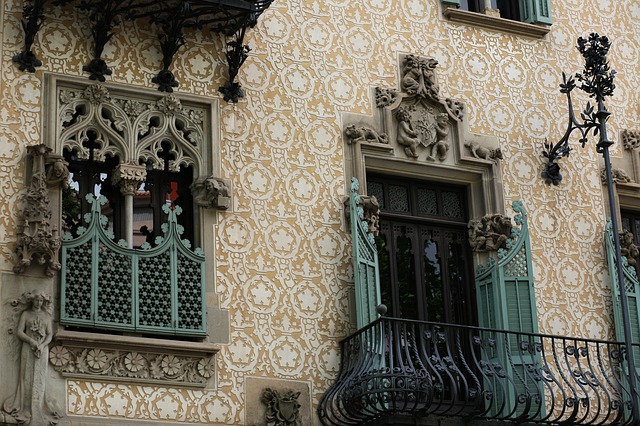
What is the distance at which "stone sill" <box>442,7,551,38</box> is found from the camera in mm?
16688

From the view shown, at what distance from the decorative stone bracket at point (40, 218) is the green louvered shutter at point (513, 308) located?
4390 mm

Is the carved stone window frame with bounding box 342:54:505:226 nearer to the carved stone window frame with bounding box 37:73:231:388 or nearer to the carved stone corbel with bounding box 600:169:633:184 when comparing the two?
the carved stone corbel with bounding box 600:169:633:184

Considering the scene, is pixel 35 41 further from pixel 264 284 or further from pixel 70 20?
pixel 264 284

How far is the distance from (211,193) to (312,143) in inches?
55.2

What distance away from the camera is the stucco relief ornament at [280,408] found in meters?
14.0

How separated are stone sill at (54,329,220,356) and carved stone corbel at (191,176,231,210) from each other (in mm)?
1394

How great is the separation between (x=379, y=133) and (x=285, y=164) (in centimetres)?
116

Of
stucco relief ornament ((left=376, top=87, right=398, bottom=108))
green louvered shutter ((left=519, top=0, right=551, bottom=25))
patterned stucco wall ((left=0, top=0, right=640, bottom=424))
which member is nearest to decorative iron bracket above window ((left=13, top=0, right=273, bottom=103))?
patterned stucco wall ((left=0, top=0, right=640, bottom=424))

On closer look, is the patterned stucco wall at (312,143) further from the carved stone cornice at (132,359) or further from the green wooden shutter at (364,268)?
the green wooden shutter at (364,268)

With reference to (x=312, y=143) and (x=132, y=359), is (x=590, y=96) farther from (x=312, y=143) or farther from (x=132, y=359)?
(x=132, y=359)

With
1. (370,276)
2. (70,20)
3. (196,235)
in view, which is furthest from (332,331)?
(70,20)

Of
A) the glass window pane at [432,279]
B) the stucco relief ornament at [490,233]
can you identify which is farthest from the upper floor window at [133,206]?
the stucco relief ornament at [490,233]

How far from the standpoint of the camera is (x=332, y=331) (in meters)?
14.7

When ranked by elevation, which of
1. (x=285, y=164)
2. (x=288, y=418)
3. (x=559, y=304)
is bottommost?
(x=288, y=418)
